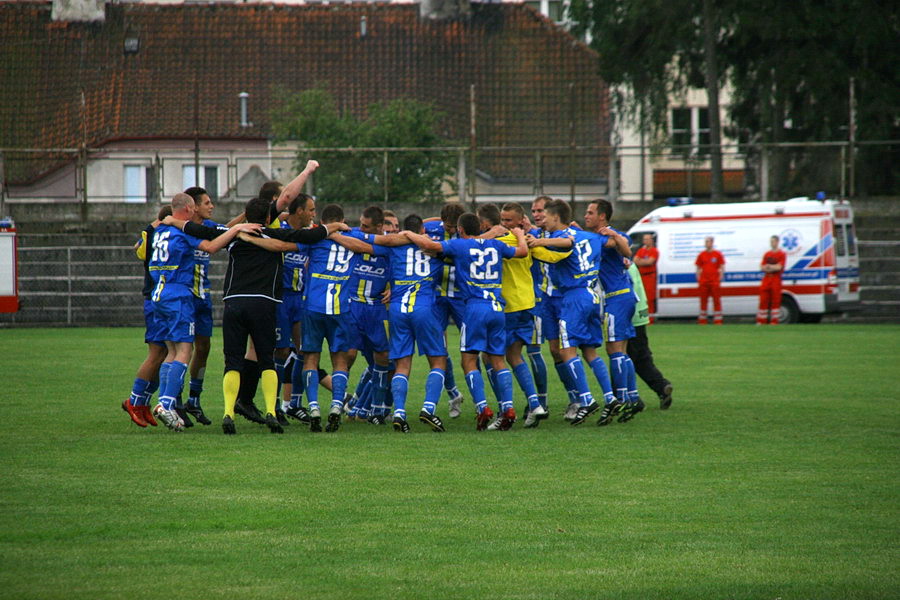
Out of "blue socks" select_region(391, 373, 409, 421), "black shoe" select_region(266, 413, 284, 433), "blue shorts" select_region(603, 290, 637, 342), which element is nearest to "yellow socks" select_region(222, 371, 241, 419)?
"black shoe" select_region(266, 413, 284, 433)

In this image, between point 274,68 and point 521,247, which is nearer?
point 521,247

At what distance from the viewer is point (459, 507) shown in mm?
7355

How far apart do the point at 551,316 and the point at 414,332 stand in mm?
1891

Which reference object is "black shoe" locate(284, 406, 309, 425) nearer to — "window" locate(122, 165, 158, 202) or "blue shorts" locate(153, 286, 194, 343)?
"blue shorts" locate(153, 286, 194, 343)

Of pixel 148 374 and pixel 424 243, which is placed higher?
pixel 424 243

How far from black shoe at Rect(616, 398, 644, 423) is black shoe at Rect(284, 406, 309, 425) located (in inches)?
117

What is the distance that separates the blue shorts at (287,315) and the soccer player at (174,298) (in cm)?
102

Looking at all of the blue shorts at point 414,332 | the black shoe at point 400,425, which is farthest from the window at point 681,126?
the black shoe at point 400,425

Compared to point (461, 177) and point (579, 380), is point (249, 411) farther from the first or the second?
point (461, 177)

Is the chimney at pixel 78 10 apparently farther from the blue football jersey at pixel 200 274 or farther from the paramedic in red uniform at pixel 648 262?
the blue football jersey at pixel 200 274

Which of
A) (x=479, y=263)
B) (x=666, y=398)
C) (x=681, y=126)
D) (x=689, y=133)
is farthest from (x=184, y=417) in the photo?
(x=681, y=126)

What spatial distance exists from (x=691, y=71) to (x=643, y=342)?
79.5 feet

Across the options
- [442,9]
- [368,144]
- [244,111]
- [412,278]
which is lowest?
[412,278]

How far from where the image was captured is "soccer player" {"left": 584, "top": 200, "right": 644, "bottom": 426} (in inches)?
463
